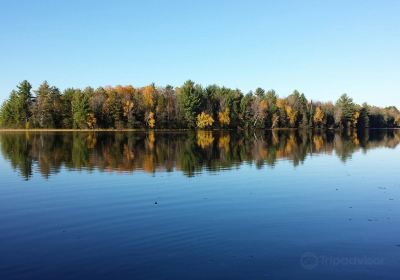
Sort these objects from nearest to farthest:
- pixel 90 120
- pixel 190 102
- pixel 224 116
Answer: pixel 90 120 < pixel 190 102 < pixel 224 116

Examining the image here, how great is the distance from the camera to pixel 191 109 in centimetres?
13700

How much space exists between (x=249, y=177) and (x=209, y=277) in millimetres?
18465

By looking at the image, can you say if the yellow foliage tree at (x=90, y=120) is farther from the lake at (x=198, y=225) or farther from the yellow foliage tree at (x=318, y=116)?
the yellow foliage tree at (x=318, y=116)

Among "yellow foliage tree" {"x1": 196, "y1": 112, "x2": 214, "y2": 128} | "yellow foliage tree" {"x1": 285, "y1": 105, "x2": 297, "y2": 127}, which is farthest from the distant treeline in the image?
"yellow foliage tree" {"x1": 285, "y1": 105, "x2": 297, "y2": 127}

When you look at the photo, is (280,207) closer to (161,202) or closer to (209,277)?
(161,202)

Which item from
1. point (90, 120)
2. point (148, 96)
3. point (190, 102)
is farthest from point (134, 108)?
point (190, 102)

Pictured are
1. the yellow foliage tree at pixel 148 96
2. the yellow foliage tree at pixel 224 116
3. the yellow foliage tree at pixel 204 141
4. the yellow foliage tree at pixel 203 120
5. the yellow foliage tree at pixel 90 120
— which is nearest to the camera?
the yellow foliage tree at pixel 204 141

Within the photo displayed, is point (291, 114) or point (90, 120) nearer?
point (90, 120)

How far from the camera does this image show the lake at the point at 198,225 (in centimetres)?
1147

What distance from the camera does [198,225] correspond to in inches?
619

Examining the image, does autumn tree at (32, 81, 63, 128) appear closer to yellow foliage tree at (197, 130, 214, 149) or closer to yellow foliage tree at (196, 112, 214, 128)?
yellow foliage tree at (196, 112, 214, 128)

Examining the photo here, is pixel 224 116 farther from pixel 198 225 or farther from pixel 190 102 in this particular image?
pixel 198 225

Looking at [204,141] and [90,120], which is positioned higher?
[90,120]

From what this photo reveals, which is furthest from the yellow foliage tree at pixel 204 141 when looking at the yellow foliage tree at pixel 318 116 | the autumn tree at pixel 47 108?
the yellow foliage tree at pixel 318 116
